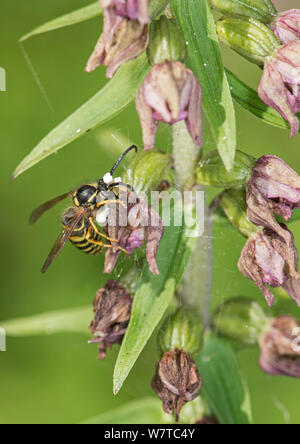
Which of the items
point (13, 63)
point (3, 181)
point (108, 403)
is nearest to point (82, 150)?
point (3, 181)

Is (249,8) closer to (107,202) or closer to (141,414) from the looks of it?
(107,202)

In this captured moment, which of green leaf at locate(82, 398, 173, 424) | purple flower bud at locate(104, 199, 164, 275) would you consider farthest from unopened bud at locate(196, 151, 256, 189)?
green leaf at locate(82, 398, 173, 424)

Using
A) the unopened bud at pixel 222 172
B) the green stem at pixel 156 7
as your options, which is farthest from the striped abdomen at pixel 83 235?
the green stem at pixel 156 7

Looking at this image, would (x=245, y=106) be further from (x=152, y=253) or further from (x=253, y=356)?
(x=253, y=356)

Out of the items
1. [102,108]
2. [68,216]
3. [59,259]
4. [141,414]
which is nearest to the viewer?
[102,108]

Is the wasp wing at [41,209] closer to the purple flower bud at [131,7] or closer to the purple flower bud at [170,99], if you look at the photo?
the purple flower bud at [170,99]

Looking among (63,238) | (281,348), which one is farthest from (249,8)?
(281,348)
